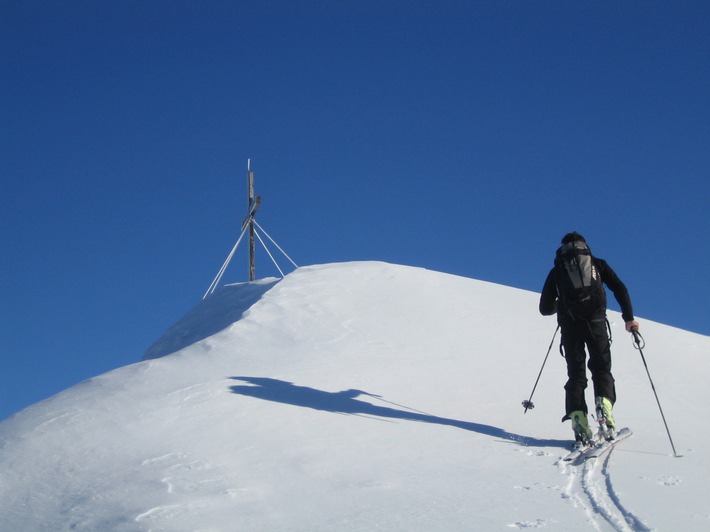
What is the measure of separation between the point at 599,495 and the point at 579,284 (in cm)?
212

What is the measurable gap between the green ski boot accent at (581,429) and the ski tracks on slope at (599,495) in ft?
Answer: 0.72

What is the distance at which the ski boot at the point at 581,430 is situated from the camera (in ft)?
20.6

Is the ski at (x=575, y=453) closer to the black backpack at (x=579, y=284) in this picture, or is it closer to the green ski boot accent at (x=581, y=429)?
the green ski boot accent at (x=581, y=429)

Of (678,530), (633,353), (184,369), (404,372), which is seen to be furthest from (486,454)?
(633,353)

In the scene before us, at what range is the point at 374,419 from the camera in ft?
23.0

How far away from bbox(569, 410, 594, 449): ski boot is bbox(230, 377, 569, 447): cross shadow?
17 centimetres

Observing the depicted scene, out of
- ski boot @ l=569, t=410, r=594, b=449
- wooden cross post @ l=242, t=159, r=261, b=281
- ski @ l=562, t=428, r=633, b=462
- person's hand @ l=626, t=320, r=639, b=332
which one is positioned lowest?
ski @ l=562, t=428, r=633, b=462

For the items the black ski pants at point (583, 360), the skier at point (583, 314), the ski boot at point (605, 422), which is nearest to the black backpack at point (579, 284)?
the skier at point (583, 314)

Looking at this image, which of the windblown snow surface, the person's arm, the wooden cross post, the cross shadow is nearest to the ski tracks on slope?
the windblown snow surface

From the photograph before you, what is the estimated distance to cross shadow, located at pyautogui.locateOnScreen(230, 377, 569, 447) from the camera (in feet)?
22.0

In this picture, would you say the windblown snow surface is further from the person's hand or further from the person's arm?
the person's arm

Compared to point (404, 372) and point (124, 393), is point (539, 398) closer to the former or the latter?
point (404, 372)

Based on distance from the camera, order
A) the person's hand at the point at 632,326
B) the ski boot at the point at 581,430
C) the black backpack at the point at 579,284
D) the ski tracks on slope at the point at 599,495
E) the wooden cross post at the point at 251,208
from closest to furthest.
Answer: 1. the ski tracks on slope at the point at 599,495
2. the ski boot at the point at 581,430
3. the black backpack at the point at 579,284
4. the person's hand at the point at 632,326
5. the wooden cross post at the point at 251,208

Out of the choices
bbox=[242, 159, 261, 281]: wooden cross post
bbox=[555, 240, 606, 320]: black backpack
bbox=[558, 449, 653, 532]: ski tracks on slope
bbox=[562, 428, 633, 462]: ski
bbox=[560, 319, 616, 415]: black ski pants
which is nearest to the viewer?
bbox=[558, 449, 653, 532]: ski tracks on slope
